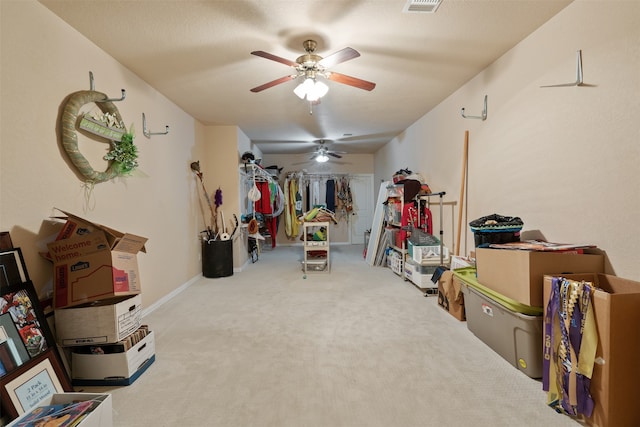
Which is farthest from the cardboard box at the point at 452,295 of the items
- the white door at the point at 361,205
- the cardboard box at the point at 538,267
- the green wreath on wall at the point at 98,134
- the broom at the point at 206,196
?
the white door at the point at 361,205

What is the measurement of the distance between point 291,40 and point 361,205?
19.6 ft

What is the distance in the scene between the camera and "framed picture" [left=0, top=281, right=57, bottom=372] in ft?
4.86

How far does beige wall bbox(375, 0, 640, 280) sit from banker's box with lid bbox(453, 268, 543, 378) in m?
0.59

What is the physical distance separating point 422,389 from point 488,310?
0.85m

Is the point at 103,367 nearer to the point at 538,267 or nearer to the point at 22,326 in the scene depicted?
the point at 22,326

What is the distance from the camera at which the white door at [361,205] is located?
805 cm

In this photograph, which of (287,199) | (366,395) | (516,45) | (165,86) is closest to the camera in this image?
(366,395)

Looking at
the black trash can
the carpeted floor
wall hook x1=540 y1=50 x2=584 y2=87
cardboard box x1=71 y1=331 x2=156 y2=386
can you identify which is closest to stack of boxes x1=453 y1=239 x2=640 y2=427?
the carpeted floor

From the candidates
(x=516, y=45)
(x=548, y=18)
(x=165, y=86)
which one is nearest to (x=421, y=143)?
(x=516, y=45)

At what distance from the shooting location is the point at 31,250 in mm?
1842

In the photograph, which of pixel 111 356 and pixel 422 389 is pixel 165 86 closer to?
pixel 111 356

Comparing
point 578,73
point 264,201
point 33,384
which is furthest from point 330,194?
point 33,384

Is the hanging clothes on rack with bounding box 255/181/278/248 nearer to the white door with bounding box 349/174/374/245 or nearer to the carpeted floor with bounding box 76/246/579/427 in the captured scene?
the white door with bounding box 349/174/374/245

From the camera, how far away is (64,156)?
6.88ft
